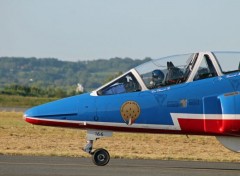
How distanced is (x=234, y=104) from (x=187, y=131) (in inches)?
49.4

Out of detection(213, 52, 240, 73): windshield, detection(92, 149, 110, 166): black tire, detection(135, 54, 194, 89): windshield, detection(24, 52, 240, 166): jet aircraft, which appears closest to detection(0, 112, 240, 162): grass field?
detection(92, 149, 110, 166): black tire

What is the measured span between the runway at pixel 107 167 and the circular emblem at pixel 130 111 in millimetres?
1141

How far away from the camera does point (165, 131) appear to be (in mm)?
19703

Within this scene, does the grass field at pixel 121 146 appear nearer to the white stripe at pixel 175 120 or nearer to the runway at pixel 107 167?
the runway at pixel 107 167

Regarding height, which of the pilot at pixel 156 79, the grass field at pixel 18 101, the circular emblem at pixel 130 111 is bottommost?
the circular emblem at pixel 130 111

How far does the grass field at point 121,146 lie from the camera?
2525cm

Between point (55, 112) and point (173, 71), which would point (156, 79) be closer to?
point (173, 71)

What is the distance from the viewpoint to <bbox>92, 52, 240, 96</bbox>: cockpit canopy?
19.6m

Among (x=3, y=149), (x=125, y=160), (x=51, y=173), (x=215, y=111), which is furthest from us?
(x=3, y=149)

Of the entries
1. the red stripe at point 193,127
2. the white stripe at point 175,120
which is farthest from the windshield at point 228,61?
the red stripe at point 193,127

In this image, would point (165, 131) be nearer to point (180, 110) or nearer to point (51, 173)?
point (180, 110)

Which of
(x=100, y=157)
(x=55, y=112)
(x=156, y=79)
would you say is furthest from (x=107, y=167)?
(x=156, y=79)

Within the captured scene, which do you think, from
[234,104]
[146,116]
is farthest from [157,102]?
[234,104]

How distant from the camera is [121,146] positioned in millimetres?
29297
